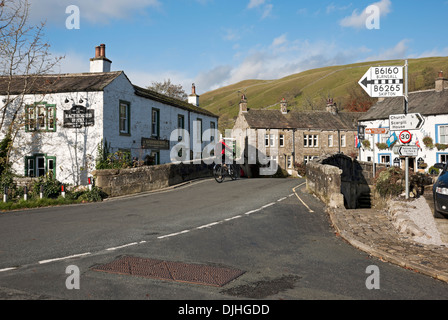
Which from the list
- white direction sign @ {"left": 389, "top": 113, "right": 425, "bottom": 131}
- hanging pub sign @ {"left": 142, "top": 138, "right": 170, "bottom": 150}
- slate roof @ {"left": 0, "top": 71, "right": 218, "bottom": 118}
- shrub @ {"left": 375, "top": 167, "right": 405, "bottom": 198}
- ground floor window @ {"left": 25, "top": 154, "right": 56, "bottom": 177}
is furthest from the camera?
hanging pub sign @ {"left": 142, "top": 138, "right": 170, "bottom": 150}

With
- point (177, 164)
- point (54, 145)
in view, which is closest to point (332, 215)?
point (177, 164)

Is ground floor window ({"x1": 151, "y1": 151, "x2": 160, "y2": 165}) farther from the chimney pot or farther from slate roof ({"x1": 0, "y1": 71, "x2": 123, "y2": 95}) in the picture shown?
the chimney pot

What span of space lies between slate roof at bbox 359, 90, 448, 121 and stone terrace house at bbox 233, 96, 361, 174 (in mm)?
9523

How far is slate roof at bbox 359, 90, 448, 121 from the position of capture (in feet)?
113

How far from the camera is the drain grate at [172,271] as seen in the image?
207 inches

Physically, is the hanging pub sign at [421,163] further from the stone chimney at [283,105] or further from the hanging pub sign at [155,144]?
the hanging pub sign at [155,144]

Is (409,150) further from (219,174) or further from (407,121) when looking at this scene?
(219,174)

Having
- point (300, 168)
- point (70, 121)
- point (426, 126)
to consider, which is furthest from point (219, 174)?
point (300, 168)

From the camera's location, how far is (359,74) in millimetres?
140125

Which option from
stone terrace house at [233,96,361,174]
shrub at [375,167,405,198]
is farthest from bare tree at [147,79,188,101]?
shrub at [375,167,405,198]

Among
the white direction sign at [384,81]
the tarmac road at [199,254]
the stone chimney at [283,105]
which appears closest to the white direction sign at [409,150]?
the white direction sign at [384,81]
